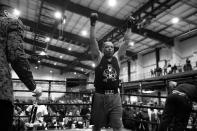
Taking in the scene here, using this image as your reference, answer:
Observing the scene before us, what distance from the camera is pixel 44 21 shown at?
1594 cm

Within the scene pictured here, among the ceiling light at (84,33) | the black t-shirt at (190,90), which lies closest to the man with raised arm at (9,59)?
the black t-shirt at (190,90)

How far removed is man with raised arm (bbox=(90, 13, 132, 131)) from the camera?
104 inches

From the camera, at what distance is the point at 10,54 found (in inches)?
53.1

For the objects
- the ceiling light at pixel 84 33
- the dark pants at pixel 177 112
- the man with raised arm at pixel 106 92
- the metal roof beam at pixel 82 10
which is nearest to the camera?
the man with raised arm at pixel 106 92

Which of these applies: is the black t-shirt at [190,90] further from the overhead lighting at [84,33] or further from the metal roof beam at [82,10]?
the overhead lighting at [84,33]

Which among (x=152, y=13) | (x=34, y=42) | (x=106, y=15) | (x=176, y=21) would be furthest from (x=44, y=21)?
(x=176, y=21)

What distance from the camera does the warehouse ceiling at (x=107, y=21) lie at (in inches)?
456

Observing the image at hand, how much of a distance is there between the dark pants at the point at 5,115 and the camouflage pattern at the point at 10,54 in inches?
1.5

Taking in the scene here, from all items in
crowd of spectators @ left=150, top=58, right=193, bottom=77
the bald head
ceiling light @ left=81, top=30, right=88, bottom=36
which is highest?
ceiling light @ left=81, top=30, right=88, bottom=36

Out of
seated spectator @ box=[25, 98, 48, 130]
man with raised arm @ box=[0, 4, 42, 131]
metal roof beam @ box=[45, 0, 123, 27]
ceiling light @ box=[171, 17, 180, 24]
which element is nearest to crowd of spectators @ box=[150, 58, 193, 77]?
ceiling light @ box=[171, 17, 180, 24]

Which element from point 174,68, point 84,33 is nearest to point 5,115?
point 174,68

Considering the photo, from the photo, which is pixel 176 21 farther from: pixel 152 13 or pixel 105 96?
pixel 105 96

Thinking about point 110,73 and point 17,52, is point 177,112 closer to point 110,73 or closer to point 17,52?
point 110,73

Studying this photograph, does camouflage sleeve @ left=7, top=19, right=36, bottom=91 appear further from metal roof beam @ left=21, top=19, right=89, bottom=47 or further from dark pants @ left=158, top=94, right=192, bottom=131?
metal roof beam @ left=21, top=19, right=89, bottom=47
